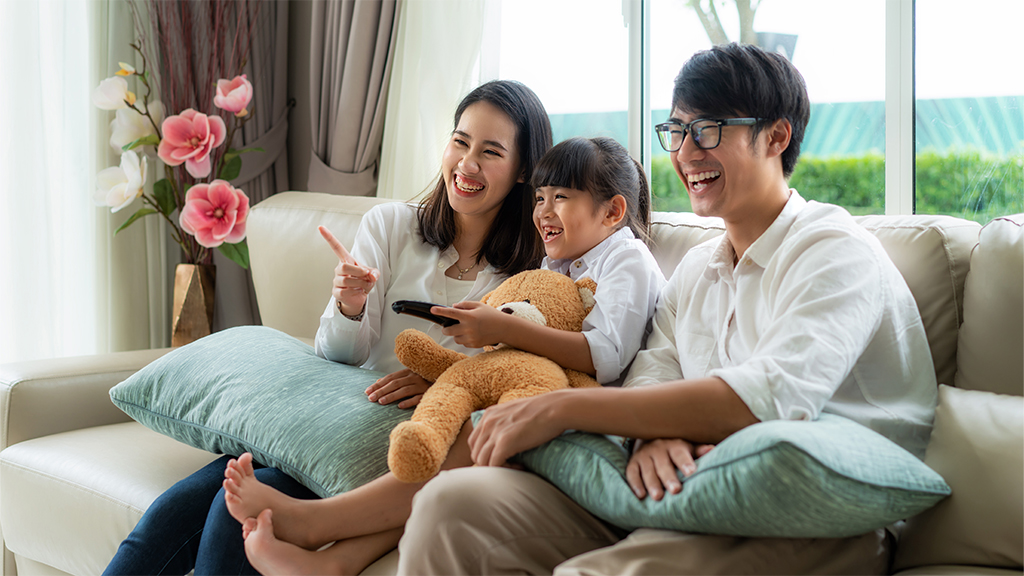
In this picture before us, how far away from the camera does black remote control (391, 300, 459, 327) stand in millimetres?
1217

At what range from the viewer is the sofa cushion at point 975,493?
0.94 metres

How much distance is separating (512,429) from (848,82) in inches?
71.0

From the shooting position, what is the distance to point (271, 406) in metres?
1.34

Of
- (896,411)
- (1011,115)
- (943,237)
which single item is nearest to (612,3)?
(1011,115)

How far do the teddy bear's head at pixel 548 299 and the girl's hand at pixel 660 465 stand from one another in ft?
1.21

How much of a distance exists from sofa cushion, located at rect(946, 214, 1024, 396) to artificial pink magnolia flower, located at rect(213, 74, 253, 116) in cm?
212

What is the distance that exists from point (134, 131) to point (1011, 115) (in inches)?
101

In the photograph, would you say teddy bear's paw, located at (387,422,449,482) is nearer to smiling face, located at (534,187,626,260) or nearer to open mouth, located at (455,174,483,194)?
smiling face, located at (534,187,626,260)

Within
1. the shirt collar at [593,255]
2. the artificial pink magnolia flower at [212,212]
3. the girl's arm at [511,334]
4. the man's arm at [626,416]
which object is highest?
the artificial pink magnolia flower at [212,212]

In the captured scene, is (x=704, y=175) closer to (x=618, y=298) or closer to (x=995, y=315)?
(x=618, y=298)

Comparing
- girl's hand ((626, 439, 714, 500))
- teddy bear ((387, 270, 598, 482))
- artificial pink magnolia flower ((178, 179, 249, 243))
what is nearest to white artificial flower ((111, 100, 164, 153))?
artificial pink magnolia flower ((178, 179, 249, 243))

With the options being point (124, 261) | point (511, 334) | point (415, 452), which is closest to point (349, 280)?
point (511, 334)

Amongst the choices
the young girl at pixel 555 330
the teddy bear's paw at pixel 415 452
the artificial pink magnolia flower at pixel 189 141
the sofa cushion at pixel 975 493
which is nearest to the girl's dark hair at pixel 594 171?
the young girl at pixel 555 330

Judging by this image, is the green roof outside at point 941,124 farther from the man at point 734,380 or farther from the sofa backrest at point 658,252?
the man at point 734,380
